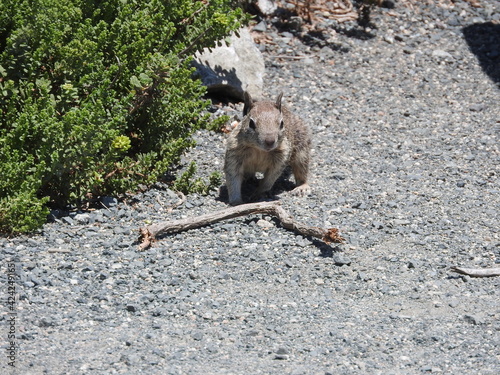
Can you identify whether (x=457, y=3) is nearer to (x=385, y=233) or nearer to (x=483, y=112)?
(x=483, y=112)

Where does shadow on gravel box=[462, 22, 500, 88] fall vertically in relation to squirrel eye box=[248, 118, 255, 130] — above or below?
above

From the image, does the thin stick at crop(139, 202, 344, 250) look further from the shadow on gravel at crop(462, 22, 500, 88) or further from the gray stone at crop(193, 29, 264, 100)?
the shadow on gravel at crop(462, 22, 500, 88)

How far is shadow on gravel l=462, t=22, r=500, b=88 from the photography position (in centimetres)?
1066

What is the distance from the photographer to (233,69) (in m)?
9.31

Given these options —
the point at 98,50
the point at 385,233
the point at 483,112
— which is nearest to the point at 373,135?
the point at 483,112

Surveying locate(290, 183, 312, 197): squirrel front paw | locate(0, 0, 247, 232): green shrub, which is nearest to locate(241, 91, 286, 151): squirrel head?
locate(0, 0, 247, 232): green shrub

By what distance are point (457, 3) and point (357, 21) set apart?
1.85 meters

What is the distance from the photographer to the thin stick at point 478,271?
5.95 meters

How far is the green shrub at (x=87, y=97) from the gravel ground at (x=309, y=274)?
1.06 feet

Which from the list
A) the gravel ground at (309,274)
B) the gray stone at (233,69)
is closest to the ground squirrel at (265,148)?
the gravel ground at (309,274)

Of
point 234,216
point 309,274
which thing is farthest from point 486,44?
point 309,274

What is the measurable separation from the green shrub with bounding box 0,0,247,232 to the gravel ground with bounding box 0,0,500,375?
1.06 ft

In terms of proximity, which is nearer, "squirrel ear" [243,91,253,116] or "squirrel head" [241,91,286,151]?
"squirrel head" [241,91,286,151]

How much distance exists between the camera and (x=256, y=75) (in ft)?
31.5
